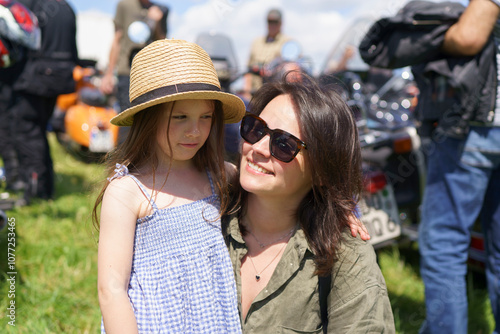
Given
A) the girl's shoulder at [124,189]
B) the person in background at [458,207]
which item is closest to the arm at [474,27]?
the person in background at [458,207]

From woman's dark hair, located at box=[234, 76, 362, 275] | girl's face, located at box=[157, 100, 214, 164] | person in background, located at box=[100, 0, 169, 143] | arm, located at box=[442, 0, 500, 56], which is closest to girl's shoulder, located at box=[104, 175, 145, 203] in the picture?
girl's face, located at box=[157, 100, 214, 164]

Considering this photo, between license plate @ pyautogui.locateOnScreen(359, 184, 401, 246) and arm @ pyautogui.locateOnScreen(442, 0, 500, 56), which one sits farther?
license plate @ pyautogui.locateOnScreen(359, 184, 401, 246)

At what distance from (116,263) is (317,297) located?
622 mm

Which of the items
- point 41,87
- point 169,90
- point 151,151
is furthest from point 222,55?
point 169,90

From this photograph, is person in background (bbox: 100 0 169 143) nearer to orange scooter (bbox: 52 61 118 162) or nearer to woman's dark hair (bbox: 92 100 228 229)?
orange scooter (bbox: 52 61 118 162)

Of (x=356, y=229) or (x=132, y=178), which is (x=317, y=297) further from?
(x=132, y=178)

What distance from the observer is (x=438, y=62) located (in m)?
2.16

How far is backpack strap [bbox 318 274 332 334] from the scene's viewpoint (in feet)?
4.67

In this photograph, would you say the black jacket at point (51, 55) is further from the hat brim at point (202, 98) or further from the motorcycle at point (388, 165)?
the hat brim at point (202, 98)

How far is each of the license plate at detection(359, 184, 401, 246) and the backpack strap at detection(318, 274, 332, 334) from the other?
1.29m

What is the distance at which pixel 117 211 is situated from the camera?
1.32 metres

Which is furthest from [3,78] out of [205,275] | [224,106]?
[205,275]

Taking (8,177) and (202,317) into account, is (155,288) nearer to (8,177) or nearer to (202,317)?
(202,317)

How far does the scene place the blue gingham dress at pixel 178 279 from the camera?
4.49ft
